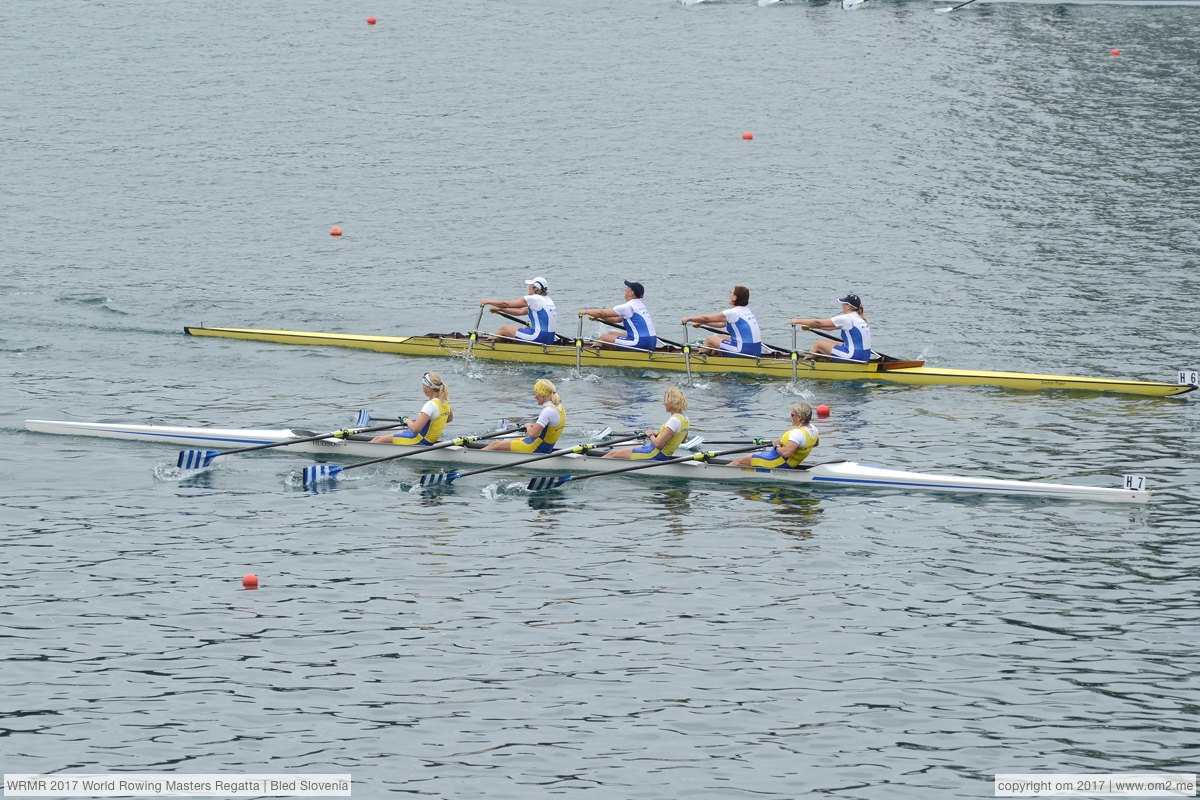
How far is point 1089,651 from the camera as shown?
1800cm

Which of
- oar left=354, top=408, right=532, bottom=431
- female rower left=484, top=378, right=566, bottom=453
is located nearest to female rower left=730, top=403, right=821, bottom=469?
female rower left=484, top=378, right=566, bottom=453

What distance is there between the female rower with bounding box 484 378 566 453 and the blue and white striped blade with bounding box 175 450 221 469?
5.08m

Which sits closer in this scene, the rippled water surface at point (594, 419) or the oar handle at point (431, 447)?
the rippled water surface at point (594, 419)

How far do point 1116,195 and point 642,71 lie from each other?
904 inches

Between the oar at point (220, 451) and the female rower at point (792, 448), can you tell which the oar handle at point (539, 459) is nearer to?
the female rower at point (792, 448)

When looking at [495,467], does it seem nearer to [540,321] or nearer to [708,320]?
[540,321]

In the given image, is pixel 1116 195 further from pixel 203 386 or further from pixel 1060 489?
pixel 203 386

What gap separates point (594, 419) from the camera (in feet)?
89.3

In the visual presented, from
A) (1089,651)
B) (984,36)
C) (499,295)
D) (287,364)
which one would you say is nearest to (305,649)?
(1089,651)

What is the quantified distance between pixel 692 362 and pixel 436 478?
8323 millimetres

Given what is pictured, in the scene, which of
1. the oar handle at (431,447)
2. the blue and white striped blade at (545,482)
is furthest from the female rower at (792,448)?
the oar handle at (431,447)

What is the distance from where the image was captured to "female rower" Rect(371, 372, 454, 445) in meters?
24.2

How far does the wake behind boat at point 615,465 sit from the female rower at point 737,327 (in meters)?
6.51

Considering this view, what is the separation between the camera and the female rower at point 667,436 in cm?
2345
